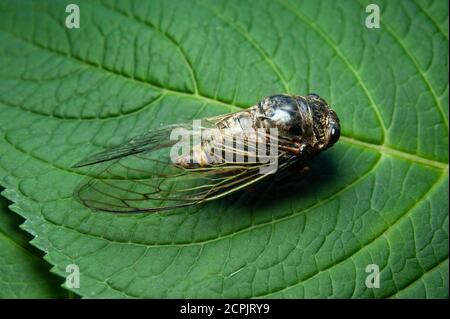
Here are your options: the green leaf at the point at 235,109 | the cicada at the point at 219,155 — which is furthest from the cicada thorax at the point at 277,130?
Result: the green leaf at the point at 235,109

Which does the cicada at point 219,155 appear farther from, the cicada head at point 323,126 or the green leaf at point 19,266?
the green leaf at point 19,266

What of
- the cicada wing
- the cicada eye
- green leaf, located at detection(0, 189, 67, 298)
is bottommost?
green leaf, located at detection(0, 189, 67, 298)

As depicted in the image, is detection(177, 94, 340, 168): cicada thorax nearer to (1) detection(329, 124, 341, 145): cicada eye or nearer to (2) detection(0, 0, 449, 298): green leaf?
(1) detection(329, 124, 341, 145): cicada eye

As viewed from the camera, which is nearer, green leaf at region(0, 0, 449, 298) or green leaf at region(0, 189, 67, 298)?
green leaf at region(0, 0, 449, 298)

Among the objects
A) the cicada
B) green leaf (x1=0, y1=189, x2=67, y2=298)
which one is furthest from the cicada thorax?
green leaf (x1=0, y1=189, x2=67, y2=298)

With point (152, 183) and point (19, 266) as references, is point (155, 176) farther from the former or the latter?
point (19, 266)

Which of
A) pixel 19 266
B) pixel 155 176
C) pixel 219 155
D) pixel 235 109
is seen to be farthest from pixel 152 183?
pixel 19 266

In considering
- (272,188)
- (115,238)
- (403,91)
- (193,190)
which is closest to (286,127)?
(272,188)
